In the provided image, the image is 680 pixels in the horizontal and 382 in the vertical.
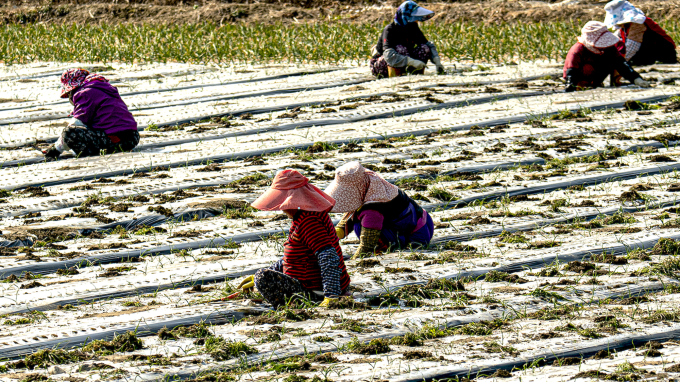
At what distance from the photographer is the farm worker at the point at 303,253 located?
329cm

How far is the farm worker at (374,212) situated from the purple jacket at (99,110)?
2.66 meters

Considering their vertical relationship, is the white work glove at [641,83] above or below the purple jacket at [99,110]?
below

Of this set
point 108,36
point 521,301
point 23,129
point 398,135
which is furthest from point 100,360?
point 108,36

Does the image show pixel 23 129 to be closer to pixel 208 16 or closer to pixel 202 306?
pixel 202 306

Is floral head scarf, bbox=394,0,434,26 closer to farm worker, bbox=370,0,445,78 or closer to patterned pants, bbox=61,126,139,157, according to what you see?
farm worker, bbox=370,0,445,78

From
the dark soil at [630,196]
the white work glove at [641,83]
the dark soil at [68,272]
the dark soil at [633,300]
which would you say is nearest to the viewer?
the dark soil at [633,300]

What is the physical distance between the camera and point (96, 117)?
20.2 ft

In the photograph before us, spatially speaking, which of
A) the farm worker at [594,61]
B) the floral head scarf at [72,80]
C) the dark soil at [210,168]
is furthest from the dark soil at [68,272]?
the farm worker at [594,61]

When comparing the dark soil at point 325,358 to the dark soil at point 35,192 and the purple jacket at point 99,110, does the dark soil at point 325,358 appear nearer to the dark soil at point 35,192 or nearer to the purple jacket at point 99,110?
the dark soil at point 35,192

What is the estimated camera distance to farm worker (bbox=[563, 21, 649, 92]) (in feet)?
24.5

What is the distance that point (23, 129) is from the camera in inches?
272

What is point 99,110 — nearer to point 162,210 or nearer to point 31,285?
point 162,210

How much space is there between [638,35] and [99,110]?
5686 millimetres

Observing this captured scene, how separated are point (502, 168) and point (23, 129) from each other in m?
4.01
